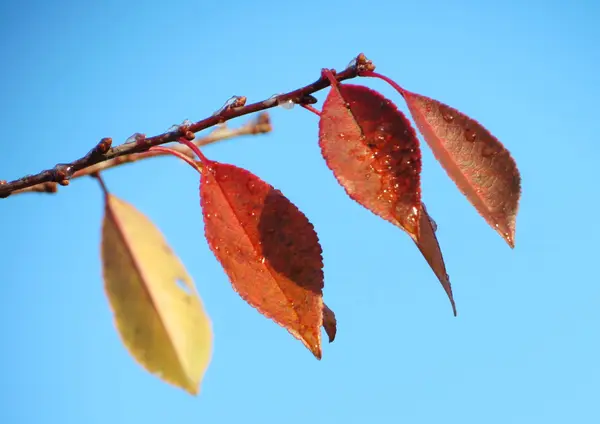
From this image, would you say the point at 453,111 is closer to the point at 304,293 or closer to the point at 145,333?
the point at 304,293

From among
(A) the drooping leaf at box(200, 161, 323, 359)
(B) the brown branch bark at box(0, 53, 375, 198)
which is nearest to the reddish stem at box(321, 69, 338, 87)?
(B) the brown branch bark at box(0, 53, 375, 198)

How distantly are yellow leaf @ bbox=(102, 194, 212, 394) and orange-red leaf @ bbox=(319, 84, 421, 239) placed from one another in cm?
17

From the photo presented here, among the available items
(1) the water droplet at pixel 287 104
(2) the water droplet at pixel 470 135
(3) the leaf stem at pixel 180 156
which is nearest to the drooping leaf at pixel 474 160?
(2) the water droplet at pixel 470 135

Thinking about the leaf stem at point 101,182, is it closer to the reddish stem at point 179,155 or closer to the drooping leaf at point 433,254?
the reddish stem at point 179,155

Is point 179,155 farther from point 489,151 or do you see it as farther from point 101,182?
point 489,151

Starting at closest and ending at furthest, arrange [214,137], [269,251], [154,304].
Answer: [154,304] → [269,251] → [214,137]

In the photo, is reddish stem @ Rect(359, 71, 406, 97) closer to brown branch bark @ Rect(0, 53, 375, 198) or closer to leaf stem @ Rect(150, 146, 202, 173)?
brown branch bark @ Rect(0, 53, 375, 198)

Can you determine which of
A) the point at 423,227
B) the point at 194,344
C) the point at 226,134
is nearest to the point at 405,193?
the point at 423,227

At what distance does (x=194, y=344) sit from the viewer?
55cm

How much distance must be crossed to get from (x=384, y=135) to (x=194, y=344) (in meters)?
0.26

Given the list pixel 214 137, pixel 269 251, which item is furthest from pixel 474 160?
pixel 214 137

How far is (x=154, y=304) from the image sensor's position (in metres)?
0.57

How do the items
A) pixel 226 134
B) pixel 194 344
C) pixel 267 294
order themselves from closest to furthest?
pixel 194 344 < pixel 267 294 < pixel 226 134

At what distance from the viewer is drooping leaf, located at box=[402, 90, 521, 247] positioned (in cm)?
65
